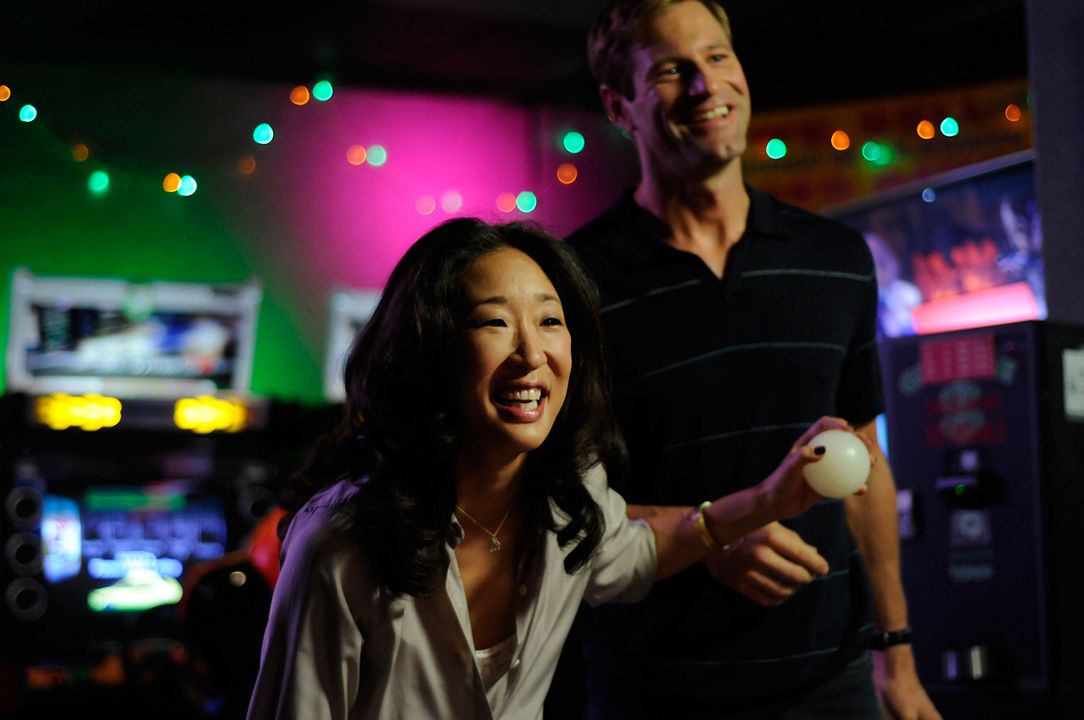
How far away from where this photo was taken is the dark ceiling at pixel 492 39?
686 cm

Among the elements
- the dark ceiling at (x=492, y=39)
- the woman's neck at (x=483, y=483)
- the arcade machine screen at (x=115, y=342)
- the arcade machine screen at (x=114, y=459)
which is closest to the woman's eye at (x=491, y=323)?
the woman's neck at (x=483, y=483)

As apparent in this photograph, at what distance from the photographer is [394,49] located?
749cm

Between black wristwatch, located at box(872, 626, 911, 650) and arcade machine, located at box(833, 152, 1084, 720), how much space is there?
1.00 m

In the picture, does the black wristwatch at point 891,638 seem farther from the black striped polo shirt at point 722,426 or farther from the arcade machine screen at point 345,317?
the arcade machine screen at point 345,317

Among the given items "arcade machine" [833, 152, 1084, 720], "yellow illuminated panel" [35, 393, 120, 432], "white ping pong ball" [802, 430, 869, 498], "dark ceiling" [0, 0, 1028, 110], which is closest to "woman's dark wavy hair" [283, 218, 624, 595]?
"white ping pong ball" [802, 430, 869, 498]

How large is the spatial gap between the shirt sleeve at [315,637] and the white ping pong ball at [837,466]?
61 cm

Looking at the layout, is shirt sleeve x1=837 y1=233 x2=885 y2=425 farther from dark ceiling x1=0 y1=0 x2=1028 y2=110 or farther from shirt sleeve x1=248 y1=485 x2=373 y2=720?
dark ceiling x1=0 y1=0 x2=1028 y2=110

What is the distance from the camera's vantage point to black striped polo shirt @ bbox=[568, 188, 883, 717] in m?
1.98

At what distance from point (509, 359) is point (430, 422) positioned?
0.13m

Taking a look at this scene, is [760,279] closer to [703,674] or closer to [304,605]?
[703,674]

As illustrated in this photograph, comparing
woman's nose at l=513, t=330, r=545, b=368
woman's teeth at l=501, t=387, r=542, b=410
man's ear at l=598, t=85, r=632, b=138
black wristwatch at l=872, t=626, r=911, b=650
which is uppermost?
man's ear at l=598, t=85, r=632, b=138

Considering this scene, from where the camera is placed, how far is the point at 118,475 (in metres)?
6.03

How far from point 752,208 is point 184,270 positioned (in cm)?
Answer: 547

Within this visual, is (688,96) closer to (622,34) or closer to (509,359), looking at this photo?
(622,34)
